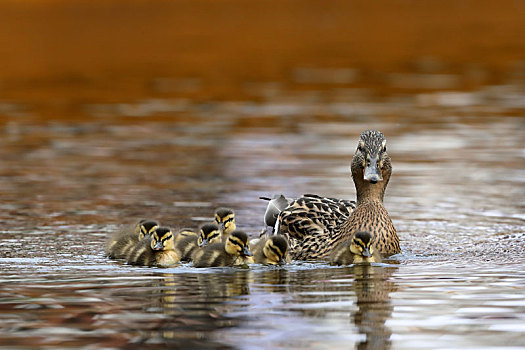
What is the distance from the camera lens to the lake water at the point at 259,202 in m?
6.09

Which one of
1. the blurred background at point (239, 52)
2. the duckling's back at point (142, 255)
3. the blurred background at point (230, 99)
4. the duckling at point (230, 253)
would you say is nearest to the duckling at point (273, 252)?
the duckling at point (230, 253)

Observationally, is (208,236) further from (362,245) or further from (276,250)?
(362,245)

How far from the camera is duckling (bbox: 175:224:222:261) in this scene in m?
8.60

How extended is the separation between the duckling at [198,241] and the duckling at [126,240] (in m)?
0.24

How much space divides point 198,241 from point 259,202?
224 cm

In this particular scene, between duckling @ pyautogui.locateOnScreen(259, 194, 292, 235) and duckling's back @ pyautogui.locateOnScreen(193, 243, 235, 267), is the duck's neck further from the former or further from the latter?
duckling's back @ pyautogui.locateOnScreen(193, 243, 235, 267)

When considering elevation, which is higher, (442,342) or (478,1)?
(478,1)

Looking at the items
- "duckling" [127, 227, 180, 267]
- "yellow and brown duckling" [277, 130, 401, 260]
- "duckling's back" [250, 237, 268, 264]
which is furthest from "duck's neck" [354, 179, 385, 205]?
"duckling" [127, 227, 180, 267]

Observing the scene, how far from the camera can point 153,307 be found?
654 centimetres

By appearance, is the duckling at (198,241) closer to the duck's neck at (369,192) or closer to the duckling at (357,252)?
the duckling at (357,252)

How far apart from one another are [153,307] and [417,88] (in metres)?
14.5

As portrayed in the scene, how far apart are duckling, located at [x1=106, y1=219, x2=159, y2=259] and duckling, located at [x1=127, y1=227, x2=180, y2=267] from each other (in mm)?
155

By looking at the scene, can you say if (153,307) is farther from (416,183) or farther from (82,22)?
→ (82,22)

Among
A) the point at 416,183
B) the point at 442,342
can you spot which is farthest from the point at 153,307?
the point at 416,183
